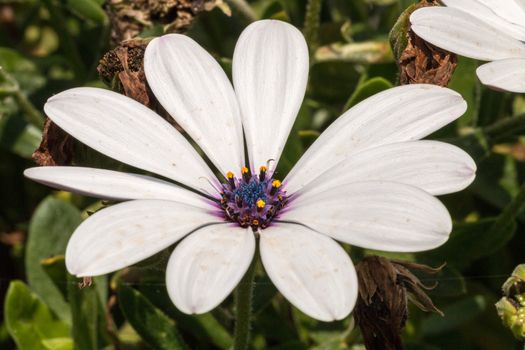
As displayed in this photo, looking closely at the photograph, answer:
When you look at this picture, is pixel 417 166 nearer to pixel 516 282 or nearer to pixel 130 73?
pixel 516 282

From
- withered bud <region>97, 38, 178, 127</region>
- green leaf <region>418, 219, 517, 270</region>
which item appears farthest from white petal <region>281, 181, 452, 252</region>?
green leaf <region>418, 219, 517, 270</region>

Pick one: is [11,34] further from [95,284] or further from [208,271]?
[208,271]

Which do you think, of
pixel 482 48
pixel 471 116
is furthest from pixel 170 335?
pixel 471 116

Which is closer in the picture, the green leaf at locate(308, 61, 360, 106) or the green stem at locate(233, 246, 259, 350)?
the green stem at locate(233, 246, 259, 350)

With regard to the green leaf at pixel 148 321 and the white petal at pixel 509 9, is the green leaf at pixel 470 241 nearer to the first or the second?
the white petal at pixel 509 9

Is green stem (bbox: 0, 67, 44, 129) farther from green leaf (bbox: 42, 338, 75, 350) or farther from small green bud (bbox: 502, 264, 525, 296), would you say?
small green bud (bbox: 502, 264, 525, 296)

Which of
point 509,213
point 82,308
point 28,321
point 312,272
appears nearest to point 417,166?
point 312,272
